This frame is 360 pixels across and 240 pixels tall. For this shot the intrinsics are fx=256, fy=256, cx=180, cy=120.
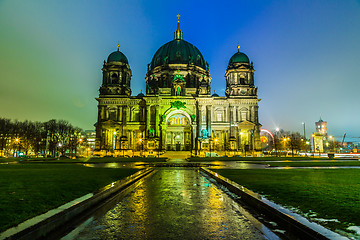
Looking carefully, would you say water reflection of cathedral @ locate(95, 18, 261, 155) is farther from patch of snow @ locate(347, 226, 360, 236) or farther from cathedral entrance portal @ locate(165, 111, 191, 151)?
patch of snow @ locate(347, 226, 360, 236)

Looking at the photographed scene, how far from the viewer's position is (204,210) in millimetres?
7910

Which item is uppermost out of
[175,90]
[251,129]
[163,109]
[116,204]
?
[175,90]

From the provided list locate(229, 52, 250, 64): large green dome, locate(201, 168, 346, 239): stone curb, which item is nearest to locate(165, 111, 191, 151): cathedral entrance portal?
locate(229, 52, 250, 64): large green dome

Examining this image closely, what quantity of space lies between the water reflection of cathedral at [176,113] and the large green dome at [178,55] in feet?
33.9

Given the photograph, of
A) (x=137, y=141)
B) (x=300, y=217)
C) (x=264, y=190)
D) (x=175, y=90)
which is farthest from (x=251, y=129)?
(x=300, y=217)

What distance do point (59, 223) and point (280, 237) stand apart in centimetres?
506

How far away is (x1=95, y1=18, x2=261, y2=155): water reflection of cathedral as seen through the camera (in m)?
69.2

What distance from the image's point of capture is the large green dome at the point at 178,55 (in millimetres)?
83619

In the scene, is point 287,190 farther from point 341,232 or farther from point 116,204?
point 116,204

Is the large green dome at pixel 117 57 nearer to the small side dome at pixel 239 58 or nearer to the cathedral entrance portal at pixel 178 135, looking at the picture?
the cathedral entrance portal at pixel 178 135

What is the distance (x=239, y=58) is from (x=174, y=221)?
72446mm

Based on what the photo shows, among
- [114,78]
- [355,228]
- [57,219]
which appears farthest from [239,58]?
[57,219]

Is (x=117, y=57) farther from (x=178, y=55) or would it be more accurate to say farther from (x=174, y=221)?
(x=174, y=221)

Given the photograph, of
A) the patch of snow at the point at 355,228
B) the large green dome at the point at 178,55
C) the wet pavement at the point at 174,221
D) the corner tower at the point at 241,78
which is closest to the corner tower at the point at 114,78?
the large green dome at the point at 178,55
